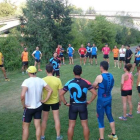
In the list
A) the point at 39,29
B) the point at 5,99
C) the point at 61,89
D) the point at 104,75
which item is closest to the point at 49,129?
the point at 61,89

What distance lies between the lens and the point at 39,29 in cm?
2275

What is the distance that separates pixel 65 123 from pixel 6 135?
68.5 inches

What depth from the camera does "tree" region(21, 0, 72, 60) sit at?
75.0ft

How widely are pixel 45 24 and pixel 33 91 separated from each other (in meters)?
19.6

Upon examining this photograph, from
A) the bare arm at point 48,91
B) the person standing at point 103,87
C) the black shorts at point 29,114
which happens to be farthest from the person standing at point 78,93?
the black shorts at point 29,114

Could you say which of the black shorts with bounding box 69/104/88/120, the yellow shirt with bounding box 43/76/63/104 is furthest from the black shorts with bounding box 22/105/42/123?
the black shorts with bounding box 69/104/88/120

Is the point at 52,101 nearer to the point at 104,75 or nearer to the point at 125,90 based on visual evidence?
the point at 104,75

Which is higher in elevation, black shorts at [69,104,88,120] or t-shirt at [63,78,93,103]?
t-shirt at [63,78,93,103]

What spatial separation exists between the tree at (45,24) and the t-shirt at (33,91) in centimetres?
1865

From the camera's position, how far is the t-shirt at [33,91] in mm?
4326

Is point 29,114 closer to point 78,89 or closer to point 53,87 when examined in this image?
point 53,87

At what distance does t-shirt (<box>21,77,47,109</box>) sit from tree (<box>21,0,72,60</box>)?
61.2 ft

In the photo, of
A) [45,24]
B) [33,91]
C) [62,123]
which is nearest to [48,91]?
[33,91]

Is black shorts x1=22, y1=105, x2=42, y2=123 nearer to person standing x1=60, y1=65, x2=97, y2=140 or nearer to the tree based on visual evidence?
person standing x1=60, y1=65, x2=97, y2=140
